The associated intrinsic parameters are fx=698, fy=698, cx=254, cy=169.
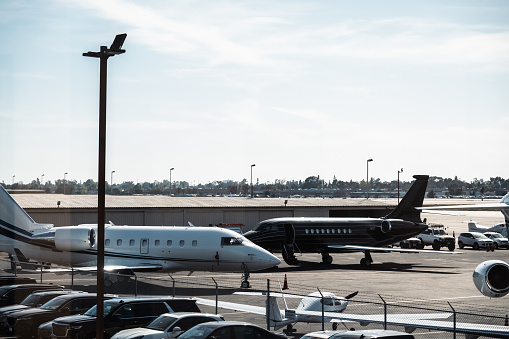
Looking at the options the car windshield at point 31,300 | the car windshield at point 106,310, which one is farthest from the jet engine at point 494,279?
the car windshield at point 31,300

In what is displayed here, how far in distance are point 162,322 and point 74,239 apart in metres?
18.1

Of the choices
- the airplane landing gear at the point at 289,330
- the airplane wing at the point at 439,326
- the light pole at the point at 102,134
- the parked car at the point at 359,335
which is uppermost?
the light pole at the point at 102,134

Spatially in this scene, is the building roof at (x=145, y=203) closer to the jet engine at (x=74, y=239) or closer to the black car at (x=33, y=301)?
the jet engine at (x=74, y=239)

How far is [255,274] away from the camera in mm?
39188

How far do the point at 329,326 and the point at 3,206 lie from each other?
20313mm

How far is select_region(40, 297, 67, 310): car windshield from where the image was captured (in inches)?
795

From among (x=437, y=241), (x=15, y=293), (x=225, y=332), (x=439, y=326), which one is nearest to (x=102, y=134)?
(x=225, y=332)

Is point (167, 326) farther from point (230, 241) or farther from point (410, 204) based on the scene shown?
point (410, 204)

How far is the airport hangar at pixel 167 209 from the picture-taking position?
54.5 meters

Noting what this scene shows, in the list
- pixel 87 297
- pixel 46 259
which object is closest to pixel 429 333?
pixel 87 297

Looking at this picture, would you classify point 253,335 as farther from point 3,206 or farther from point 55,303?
point 3,206

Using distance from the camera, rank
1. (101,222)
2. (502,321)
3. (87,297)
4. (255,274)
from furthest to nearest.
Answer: (255,274), (502,321), (87,297), (101,222)

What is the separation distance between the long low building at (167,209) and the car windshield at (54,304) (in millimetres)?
33556

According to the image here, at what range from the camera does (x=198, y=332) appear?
15.4 m
